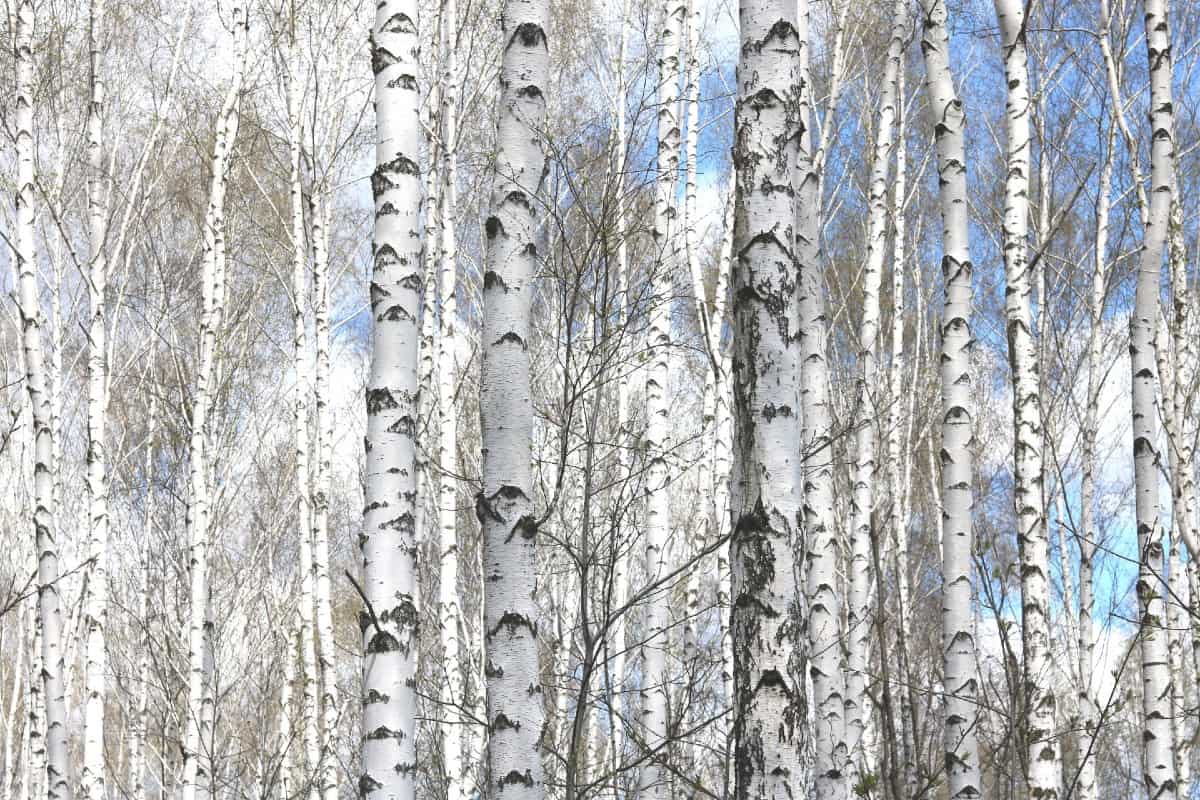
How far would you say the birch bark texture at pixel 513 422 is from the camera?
3.26 m

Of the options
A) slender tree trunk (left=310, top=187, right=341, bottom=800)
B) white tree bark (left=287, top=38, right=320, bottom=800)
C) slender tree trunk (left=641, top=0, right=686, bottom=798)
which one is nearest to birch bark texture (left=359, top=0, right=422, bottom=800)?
slender tree trunk (left=641, top=0, right=686, bottom=798)

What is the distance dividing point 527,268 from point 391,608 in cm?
110

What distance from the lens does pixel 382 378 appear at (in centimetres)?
367

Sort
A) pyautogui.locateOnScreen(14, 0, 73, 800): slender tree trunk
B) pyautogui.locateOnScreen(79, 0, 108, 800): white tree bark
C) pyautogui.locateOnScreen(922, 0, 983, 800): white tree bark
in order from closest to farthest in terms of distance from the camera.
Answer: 1. pyautogui.locateOnScreen(922, 0, 983, 800): white tree bark
2. pyautogui.locateOnScreen(14, 0, 73, 800): slender tree trunk
3. pyautogui.locateOnScreen(79, 0, 108, 800): white tree bark

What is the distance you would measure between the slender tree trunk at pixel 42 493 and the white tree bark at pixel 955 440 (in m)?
3.89

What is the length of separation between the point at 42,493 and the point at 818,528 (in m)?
3.54

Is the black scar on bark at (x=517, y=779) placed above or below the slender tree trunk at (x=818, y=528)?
below

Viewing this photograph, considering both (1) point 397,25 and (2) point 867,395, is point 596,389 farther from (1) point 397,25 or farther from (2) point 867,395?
(2) point 867,395

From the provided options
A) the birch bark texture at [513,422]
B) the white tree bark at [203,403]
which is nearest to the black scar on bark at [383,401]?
the birch bark texture at [513,422]

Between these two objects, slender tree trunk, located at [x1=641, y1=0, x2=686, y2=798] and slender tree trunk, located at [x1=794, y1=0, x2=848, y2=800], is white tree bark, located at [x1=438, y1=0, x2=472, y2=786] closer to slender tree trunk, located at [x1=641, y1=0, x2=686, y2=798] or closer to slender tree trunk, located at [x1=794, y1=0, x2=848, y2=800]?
slender tree trunk, located at [x1=641, y1=0, x2=686, y2=798]

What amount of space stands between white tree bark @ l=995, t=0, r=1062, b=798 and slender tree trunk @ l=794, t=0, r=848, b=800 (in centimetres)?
75

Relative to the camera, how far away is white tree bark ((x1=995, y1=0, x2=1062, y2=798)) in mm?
4668

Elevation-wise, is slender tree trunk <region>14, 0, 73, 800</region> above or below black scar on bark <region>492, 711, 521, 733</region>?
above

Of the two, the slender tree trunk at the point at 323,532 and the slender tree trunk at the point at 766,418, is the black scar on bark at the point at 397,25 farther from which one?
the slender tree trunk at the point at 323,532
